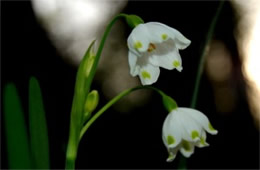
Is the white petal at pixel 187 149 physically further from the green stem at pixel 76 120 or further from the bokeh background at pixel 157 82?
the bokeh background at pixel 157 82

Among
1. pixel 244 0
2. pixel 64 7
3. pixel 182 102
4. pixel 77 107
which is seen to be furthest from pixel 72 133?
pixel 244 0

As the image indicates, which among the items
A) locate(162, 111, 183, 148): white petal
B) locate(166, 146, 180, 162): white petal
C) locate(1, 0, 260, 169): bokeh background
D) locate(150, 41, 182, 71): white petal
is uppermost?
locate(150, 41, 182, 71): white petal

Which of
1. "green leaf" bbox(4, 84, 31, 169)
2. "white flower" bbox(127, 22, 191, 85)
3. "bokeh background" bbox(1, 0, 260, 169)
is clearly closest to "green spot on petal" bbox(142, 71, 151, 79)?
"white flower" bbox(127, 22, 191, 85)

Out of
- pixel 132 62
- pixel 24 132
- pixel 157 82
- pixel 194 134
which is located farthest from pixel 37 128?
pixel 157 82

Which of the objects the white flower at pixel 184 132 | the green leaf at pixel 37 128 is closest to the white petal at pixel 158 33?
the white flower at pixel 184 132

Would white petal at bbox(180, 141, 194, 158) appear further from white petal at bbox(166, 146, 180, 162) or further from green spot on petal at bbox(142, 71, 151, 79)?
green spot on petal at bbox(142, 71, 151, 79)
